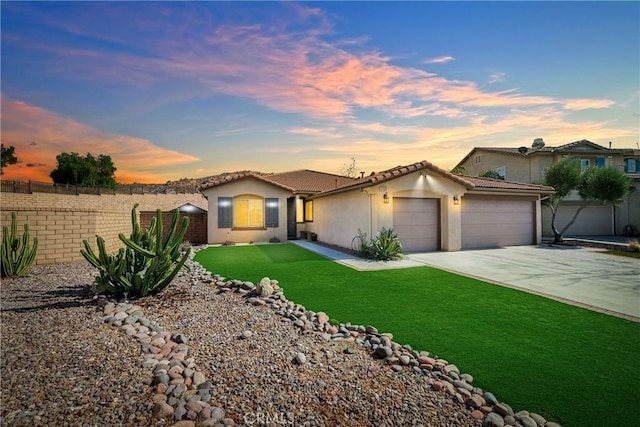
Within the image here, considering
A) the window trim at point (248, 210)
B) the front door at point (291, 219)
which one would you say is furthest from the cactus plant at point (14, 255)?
the front door at point (291, 219)

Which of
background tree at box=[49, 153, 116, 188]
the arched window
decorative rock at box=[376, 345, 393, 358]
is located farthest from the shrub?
background tree at box=[49, 153, 116, 188]

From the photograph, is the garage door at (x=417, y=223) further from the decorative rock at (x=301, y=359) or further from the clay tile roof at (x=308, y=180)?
the decorative rock at (x=301, y=359)

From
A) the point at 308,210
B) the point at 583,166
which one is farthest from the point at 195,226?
the point at 583,166

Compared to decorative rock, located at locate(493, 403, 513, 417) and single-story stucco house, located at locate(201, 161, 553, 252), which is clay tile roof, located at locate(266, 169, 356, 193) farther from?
decorative rock, located at locate(493, 403, 513, 417)

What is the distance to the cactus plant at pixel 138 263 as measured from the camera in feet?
18.1

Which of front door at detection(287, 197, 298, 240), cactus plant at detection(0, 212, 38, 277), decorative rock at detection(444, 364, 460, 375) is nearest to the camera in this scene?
decorative rock at detection(444, 364, 460, 375)

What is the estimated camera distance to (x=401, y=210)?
12109mm

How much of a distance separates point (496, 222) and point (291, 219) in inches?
464

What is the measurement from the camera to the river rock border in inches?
95.5

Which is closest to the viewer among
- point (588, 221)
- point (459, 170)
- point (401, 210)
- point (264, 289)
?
point (264, 289)

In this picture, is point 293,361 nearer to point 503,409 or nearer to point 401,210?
point 503,409

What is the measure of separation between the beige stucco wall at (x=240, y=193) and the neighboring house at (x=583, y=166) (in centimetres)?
1770

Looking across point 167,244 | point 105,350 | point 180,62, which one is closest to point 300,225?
point 180,62

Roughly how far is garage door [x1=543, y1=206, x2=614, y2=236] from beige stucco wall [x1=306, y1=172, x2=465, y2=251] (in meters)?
12.3
